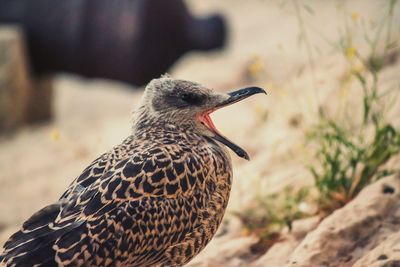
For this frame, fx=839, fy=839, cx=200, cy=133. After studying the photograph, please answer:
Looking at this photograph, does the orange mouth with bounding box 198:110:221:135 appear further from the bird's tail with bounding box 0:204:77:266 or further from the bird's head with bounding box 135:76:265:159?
the bird's tail with bounding box 0:204:77:266

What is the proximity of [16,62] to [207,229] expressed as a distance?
221 inches

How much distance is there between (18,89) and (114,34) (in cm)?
149

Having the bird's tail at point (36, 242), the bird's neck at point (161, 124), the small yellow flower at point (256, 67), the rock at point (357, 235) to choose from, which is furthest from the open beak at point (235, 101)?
the small yellow flower at point (256, 67)

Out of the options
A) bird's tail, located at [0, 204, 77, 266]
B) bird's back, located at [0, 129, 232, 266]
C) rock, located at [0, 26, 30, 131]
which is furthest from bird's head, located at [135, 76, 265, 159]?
rock, located at [0, 26, 30, 131]

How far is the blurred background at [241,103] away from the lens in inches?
186

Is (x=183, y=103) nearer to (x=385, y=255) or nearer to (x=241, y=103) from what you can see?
(x=385, y=255)

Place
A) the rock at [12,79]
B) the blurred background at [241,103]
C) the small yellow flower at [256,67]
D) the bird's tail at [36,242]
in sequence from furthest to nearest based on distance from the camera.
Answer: the rock at [12,79] → the small yellow flower at [256,67] → the blurred background at [241,103] → the bird's tail at [36,242]

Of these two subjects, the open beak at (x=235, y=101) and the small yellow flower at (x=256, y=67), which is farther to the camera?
the small yellow flower at (x=256, y=67)

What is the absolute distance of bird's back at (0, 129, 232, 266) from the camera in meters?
3.59

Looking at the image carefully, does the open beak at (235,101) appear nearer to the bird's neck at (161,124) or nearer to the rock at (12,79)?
the bird's neck at (161,124)

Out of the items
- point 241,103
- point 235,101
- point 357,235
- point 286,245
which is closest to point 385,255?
point 357,235

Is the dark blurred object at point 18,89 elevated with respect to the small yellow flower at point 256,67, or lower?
elevated

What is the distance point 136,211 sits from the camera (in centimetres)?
368

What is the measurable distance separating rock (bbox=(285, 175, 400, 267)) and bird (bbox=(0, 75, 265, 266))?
50cm
